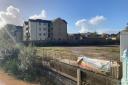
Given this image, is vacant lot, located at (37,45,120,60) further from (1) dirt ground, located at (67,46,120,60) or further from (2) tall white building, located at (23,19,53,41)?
(2) tall white building, located at (23,19,53,41)

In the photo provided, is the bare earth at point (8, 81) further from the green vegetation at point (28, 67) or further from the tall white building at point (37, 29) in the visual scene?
the tall white building at point (37, 29)

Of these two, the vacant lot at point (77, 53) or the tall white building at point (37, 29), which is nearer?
the vacant lot at point (77, 53)

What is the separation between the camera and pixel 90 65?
15.2 m

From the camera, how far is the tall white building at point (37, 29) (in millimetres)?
86250

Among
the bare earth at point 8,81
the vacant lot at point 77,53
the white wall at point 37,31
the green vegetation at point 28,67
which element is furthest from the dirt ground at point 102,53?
the white wall at point 37,31

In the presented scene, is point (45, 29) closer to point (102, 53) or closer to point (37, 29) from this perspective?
point (37, 29)

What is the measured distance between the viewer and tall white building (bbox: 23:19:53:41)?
86250mm

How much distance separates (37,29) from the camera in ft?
287

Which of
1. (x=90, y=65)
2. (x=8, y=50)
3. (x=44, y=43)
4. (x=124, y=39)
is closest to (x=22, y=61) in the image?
(x=8, y=50)

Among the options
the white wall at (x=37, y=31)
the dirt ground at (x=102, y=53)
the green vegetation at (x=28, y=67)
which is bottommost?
the green vegetation at (x=28, y=67)

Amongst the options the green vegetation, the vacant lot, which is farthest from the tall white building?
the green vegetation

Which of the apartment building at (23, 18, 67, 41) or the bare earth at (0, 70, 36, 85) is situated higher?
the apartment building at (23, 18, 67, 41)

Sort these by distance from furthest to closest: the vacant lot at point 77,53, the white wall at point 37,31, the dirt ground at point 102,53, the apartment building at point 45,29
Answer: the apartment building at point 45,29 → the white wall at point 37,31 → the dirt ground at point 102,53 → the vacant lot at point 77,53

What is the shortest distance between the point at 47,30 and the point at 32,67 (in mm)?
61999
